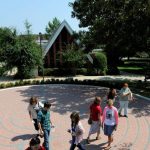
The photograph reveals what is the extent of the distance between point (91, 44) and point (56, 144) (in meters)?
14.9

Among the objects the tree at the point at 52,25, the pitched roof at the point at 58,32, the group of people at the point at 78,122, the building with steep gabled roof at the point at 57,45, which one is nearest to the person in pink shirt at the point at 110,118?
Answer: the group of people at the point at 78,122

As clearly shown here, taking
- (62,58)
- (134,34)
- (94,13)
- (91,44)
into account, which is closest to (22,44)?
(62,58)

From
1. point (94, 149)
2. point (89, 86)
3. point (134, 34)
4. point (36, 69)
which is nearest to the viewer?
point (94, 149)

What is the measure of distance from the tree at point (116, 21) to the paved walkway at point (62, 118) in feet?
11.7

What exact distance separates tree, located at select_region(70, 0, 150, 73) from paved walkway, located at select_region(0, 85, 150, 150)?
3580mm

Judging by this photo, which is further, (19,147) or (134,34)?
(134,34)

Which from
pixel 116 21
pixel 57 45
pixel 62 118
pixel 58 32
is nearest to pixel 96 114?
pixel 62 118

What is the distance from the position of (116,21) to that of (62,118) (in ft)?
29.1

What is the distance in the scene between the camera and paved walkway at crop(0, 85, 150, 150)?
1305 cm

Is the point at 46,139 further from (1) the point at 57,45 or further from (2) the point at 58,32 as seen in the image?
(1) the point at 57,45

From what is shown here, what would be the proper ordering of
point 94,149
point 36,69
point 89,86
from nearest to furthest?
point 94,149 < point 89,86 < point 36,69

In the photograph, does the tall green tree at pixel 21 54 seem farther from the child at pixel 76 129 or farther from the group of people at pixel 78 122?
the child at pixel 76 129

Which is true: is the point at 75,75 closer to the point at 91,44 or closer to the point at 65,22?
the point at 65,22

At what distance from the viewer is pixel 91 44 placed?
88.6 ft
